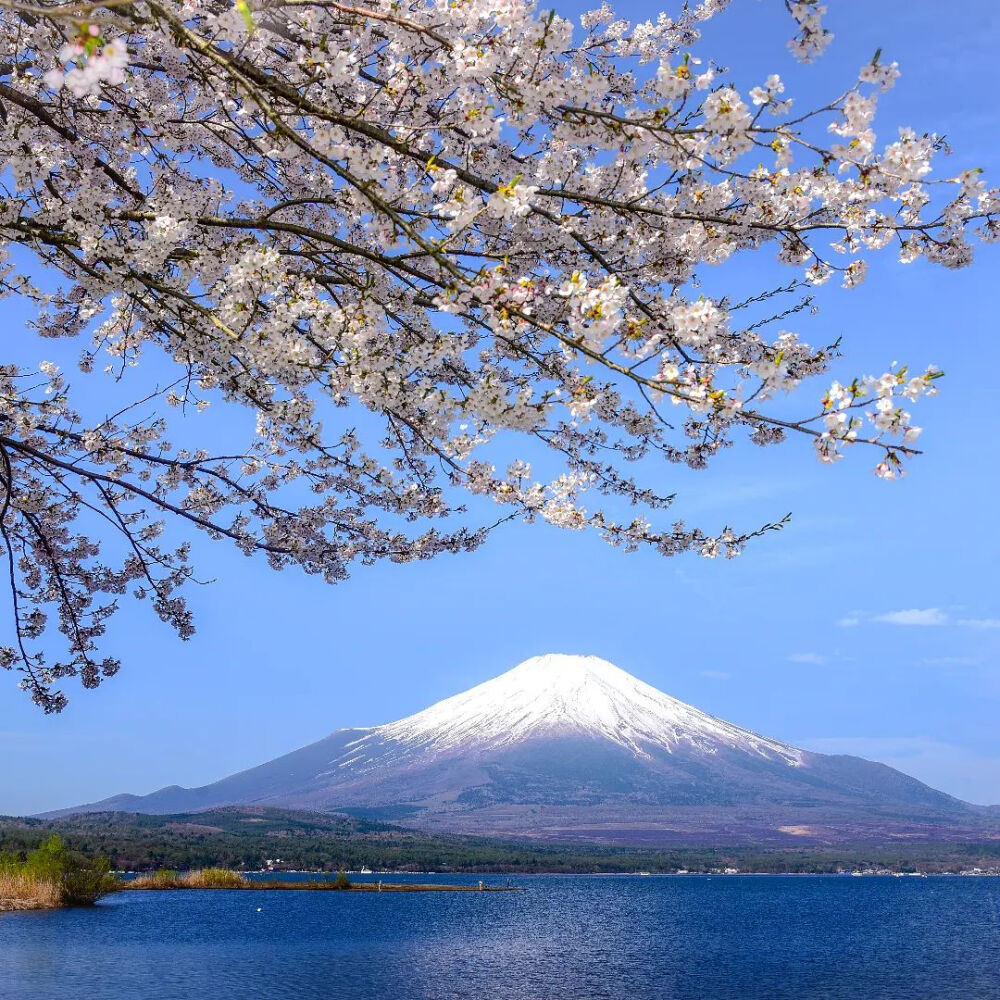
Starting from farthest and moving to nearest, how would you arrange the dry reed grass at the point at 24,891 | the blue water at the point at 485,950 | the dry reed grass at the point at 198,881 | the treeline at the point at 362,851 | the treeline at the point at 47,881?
the treeline at the point at 362,851 → the dry reed grass at the point at 198,881 → the treeline at the point at 47,881 → the dry reed grass at the point at 24,891 → the blue water at the point at 485,950

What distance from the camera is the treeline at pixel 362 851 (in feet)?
255

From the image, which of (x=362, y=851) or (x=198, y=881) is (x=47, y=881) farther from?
(x=362, y=851)

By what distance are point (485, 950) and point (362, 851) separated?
63.8 metres

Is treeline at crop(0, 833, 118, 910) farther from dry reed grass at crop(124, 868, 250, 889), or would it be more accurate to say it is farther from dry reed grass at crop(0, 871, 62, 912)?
dry reed grass at crop(124, 868, 250, 889)

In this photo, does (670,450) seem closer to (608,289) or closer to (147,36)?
(608,289)

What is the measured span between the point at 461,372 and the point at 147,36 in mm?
2831

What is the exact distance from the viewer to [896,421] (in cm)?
383

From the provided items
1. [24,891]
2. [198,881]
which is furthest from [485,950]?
[198,881]

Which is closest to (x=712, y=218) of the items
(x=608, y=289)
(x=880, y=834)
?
(x=608, y=289)

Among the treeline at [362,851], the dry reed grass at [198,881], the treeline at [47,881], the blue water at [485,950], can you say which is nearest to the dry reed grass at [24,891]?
the treeline at [47,881]

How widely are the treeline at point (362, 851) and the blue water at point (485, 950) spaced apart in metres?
16.7

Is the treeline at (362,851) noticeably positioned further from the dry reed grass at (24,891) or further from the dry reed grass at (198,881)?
the dry reed grass at (24,891)

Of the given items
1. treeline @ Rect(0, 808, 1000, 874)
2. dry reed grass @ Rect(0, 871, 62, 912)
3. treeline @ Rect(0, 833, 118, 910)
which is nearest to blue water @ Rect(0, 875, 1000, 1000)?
dry reed grass @ Rect(0, 871, 62, 912)

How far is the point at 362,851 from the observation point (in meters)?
95.4
